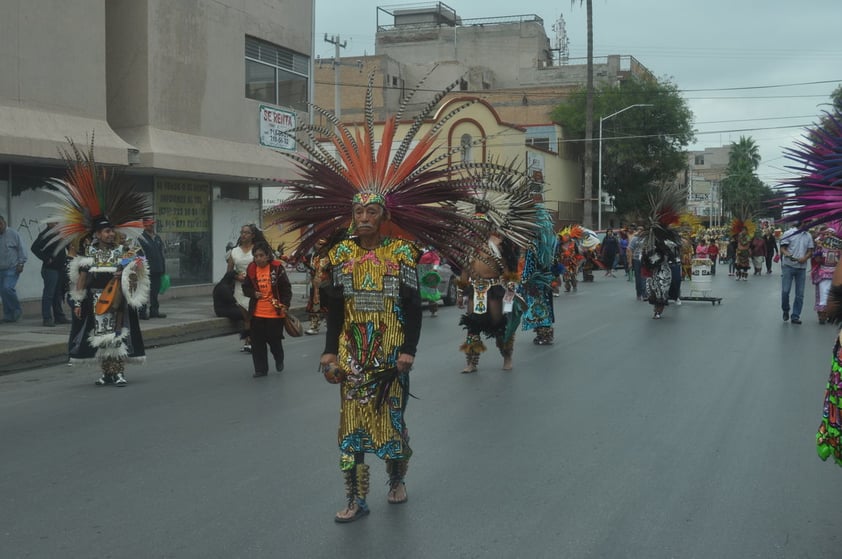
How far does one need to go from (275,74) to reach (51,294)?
10.4 m

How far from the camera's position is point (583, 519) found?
5.28m

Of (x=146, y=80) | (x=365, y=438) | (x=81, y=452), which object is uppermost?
(x=146, y=80)

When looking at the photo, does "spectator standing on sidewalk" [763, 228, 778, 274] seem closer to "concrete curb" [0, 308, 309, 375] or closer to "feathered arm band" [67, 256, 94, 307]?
"concrete curb" [0, 308, 309, 375]

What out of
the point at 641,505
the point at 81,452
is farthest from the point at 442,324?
the point at 641,505

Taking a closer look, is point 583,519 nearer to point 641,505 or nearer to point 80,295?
point 641,505

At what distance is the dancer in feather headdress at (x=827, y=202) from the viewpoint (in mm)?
4578

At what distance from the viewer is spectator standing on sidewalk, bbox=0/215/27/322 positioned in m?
14.6

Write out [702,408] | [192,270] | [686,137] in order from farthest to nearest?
[686,137] → [192,270] → [702,408]

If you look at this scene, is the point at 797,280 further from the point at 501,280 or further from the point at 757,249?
the point at 757,249

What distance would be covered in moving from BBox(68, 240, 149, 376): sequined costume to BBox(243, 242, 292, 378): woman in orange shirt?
1.26m

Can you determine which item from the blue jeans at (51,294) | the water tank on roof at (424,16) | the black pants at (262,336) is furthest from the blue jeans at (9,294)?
the water tank on roof at (424,16)

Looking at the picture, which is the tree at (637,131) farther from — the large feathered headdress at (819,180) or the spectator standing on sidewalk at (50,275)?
the large feathered headdress at (819,180)

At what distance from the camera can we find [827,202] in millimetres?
4824

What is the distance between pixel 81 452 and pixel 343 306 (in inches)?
113
